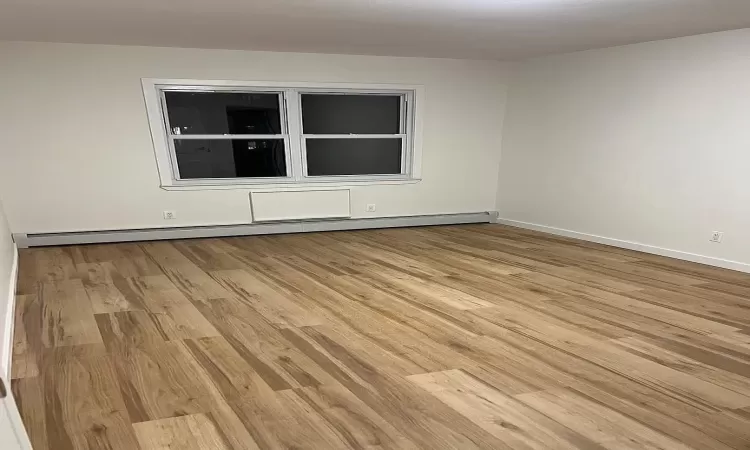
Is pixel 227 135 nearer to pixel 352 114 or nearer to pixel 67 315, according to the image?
pixel 352 114

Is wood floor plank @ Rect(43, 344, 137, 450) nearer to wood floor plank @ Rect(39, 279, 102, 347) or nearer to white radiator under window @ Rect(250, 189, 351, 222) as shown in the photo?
wood floor plank @ Rect(39, 279, 102, 347)

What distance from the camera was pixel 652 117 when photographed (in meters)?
4.56

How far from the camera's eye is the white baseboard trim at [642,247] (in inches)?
162

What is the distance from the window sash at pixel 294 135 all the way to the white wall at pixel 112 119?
14cm

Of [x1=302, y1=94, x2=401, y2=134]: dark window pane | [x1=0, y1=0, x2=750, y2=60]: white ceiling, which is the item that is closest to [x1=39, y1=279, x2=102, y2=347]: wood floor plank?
[x1=0, y1=0, x2=750, y2=60]: white ceiling

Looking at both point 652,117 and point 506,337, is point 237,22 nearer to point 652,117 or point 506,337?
point 506,337

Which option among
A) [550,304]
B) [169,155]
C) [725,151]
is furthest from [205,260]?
[725,151]

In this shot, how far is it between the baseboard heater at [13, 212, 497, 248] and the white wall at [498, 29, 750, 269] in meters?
1.08

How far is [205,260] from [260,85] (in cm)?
215

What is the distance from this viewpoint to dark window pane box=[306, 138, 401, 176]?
5.92 meters

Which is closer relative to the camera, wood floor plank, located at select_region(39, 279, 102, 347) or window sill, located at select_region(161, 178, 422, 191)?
wood floor plank, located at select_region(39, 279, 102, 347)

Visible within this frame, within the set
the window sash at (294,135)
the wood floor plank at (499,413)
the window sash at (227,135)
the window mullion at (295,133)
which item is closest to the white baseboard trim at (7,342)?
the wood floor plank at (499,413)

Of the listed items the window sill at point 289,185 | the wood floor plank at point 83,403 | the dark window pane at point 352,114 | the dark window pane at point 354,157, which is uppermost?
the dark window pane at point 352,114

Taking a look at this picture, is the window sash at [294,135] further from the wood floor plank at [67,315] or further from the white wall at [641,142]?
the wood floor plank at [67,315]
